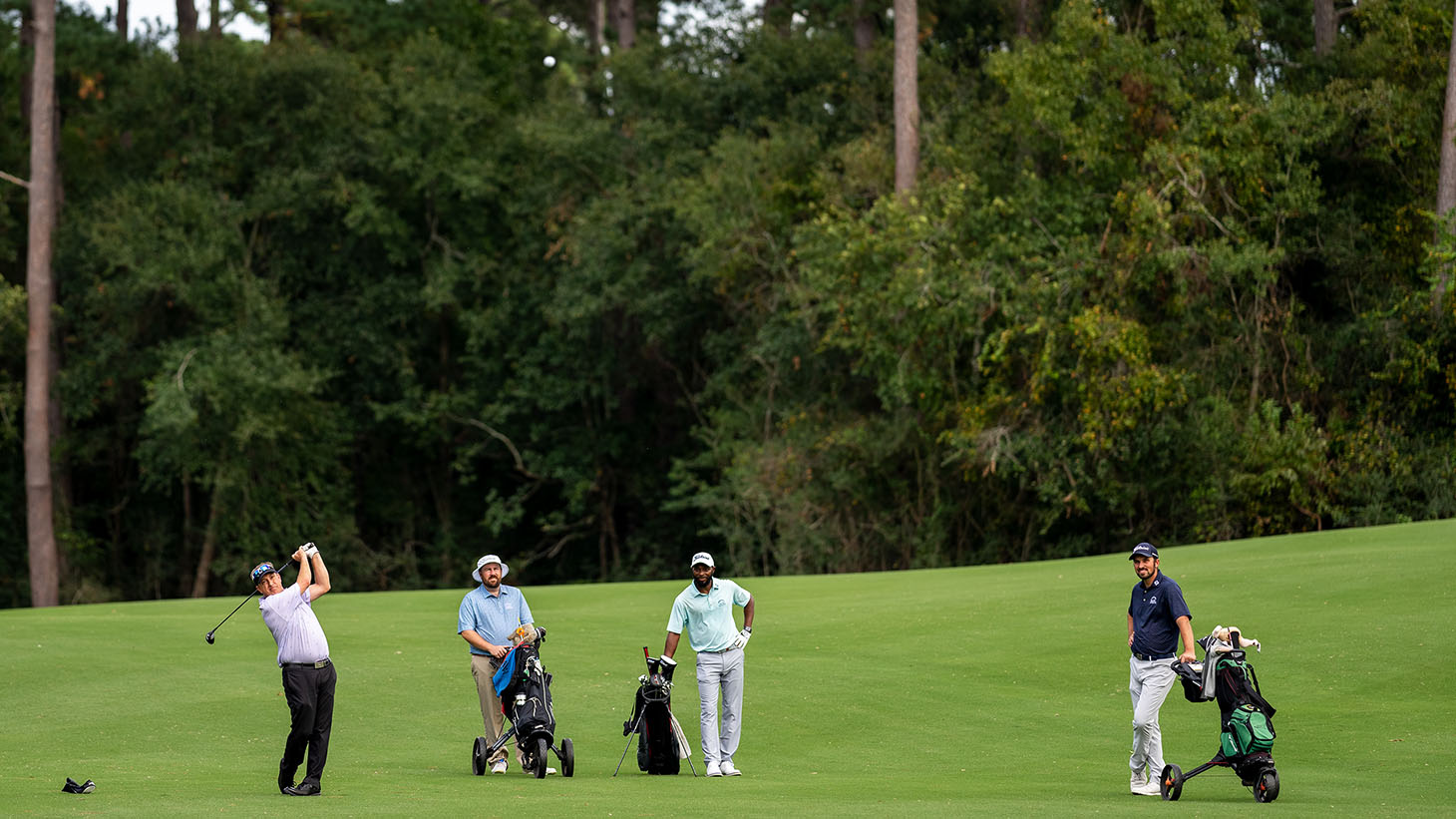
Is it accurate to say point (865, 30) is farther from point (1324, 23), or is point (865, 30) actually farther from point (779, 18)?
point (1324, 23)

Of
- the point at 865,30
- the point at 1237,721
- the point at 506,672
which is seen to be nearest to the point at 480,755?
the point at 506,672

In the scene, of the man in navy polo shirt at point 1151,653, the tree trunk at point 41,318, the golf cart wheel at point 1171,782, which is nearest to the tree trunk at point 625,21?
the tree trunk at point 41,318

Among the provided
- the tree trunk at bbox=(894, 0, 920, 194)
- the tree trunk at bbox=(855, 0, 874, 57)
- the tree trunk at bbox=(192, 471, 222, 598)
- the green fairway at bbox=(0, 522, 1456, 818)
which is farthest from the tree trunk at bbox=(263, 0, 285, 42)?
the green fairway at bbox=(0, 522, 1456, 818)

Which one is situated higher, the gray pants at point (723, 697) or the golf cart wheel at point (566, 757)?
the gray pants at point (723, 697)

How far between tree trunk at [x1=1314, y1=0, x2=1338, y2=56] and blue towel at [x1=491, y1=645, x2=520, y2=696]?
3137 centimetres

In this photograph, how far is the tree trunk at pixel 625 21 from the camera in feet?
160

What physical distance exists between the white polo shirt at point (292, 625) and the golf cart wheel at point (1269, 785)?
6.96 metres

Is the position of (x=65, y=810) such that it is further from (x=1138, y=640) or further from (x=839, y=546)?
(x=839, y=546)

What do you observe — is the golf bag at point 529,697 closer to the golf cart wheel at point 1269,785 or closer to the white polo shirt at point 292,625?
the white polo shirt at point 292,625

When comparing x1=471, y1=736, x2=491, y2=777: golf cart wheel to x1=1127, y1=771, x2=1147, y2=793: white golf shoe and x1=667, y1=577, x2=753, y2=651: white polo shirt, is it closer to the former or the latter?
x1=667, y1=577, x2=753, y2=651: white polo shirt

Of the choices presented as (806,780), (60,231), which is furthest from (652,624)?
(60,231)

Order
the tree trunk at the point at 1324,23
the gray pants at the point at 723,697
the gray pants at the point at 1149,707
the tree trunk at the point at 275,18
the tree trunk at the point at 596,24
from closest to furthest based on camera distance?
1. the gray pants at the point at 1149,707
2. the gray pants at the point at 723,697
3. the tree trunk at the point at 1324,23
4. the tree trunk at the point at 275,18
5. the tree trunk at the point at 596,24

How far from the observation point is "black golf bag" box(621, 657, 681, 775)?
13898 millimetres

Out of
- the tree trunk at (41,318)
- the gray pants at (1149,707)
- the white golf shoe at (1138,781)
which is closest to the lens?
the gray pants at (1149,707)
